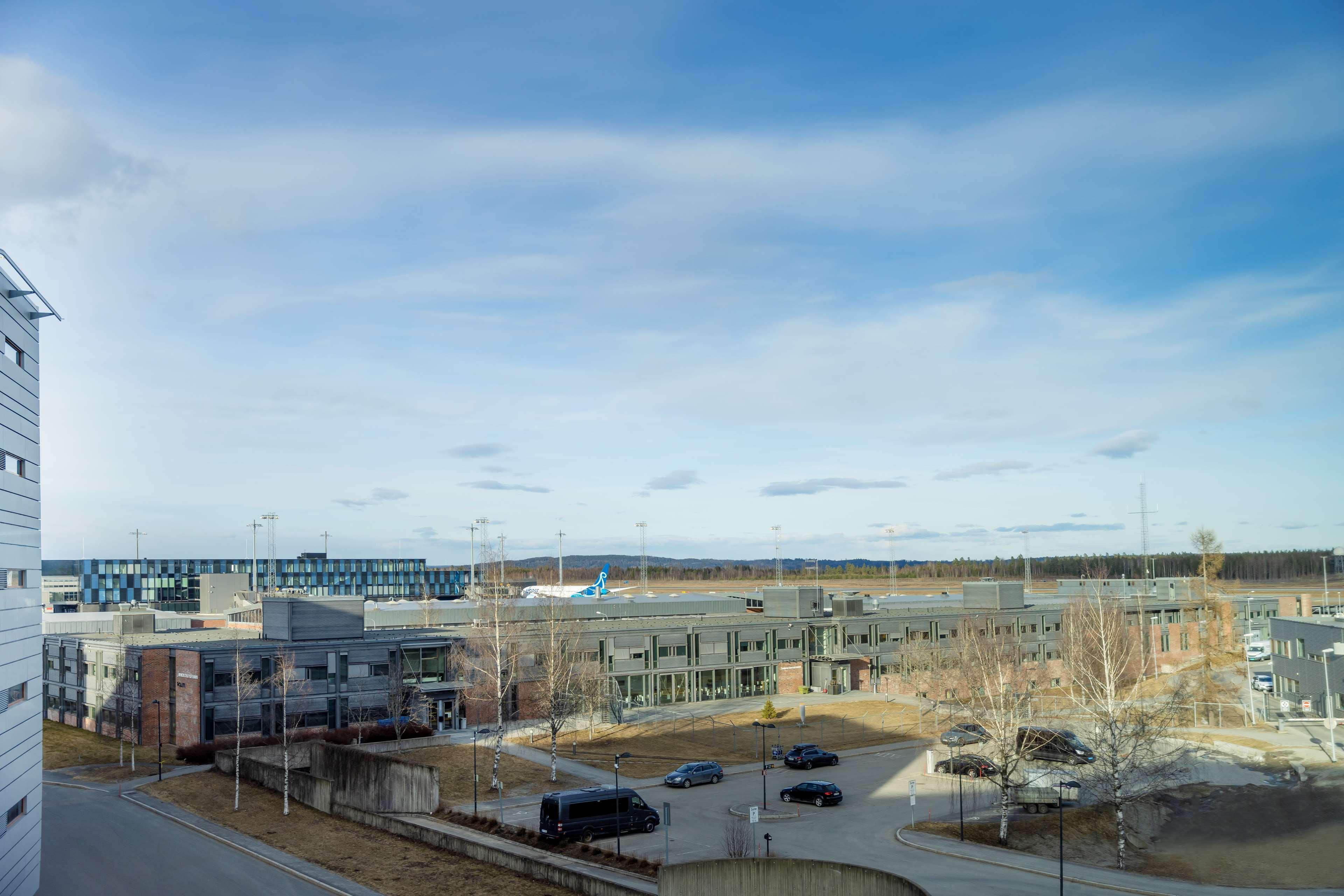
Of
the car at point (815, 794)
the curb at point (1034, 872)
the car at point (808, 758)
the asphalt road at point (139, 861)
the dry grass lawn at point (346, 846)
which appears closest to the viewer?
the curb at point (1034, 872)

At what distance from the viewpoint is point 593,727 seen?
217 ft

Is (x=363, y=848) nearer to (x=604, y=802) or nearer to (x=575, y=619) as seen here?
(x=604, y=802)

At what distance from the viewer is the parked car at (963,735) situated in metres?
54.4

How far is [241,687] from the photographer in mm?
57625

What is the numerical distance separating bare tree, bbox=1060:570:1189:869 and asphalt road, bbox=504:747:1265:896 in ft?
15.4

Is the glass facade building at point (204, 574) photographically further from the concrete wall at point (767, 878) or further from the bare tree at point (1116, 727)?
the concrete wall at point (767, 878)

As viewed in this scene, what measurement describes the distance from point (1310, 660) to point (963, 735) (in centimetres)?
2793

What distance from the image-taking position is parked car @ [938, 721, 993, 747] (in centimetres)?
5438

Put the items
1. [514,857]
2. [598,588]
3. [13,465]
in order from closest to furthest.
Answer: [13,465], [514,857], [598,588]

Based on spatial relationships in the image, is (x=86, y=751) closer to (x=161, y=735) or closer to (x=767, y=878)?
(x=161, y=735)

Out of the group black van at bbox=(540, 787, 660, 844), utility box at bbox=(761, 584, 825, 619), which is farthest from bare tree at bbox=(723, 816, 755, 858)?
utility box at bbox=(761, 584, 825, 619)

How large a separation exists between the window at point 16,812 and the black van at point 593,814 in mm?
18296

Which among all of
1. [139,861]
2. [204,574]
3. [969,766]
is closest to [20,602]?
[139,861]

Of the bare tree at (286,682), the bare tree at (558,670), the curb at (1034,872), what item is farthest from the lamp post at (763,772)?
the bare tree at (286,682)
